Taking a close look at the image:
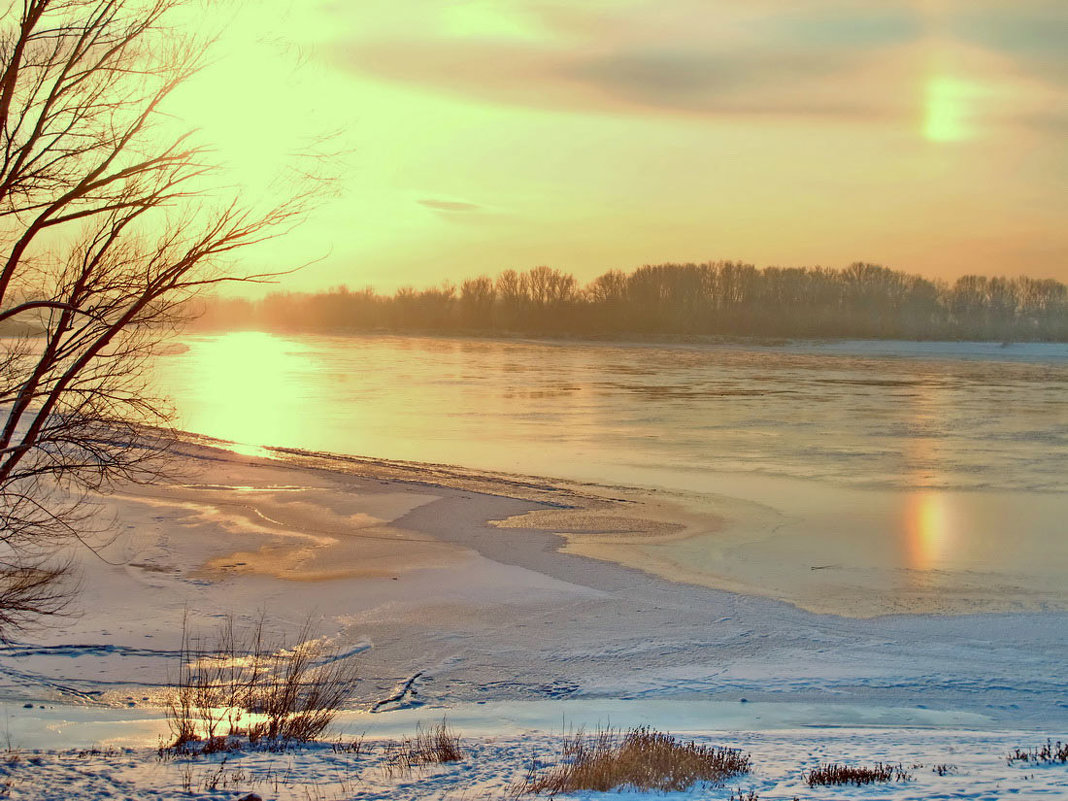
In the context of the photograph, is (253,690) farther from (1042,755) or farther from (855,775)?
(1042,755)

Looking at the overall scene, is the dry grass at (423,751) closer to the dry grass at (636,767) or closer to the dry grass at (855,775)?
the dry grass at (636,767)

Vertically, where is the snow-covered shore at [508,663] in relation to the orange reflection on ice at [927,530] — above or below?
below

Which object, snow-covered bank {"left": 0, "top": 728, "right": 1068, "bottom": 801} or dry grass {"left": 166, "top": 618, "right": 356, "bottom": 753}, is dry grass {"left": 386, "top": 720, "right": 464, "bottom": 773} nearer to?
snow-covered bank {"left": 0, "top": 728, "right": 1068, "bottom": 801}

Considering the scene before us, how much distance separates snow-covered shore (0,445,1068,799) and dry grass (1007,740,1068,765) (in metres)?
0.15

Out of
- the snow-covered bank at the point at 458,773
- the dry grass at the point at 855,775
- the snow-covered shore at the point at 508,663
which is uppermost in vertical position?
the dry grass at the point at 855,775

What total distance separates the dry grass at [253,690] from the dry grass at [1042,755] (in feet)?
14.6

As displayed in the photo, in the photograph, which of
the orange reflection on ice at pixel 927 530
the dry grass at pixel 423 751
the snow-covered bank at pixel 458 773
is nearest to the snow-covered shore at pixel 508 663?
the snow-covered bank at pixel 458 773

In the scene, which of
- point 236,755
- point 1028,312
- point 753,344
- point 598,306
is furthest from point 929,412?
point 1028,312

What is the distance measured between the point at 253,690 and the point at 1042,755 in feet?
18.4

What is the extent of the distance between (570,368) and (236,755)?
47.2 metres

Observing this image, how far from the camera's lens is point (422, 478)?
18.0 meters

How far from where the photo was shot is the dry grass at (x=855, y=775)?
18.1 feet

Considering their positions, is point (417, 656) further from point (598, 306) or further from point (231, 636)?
point (598, 306)

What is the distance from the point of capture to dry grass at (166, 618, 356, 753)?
21.6 feet
